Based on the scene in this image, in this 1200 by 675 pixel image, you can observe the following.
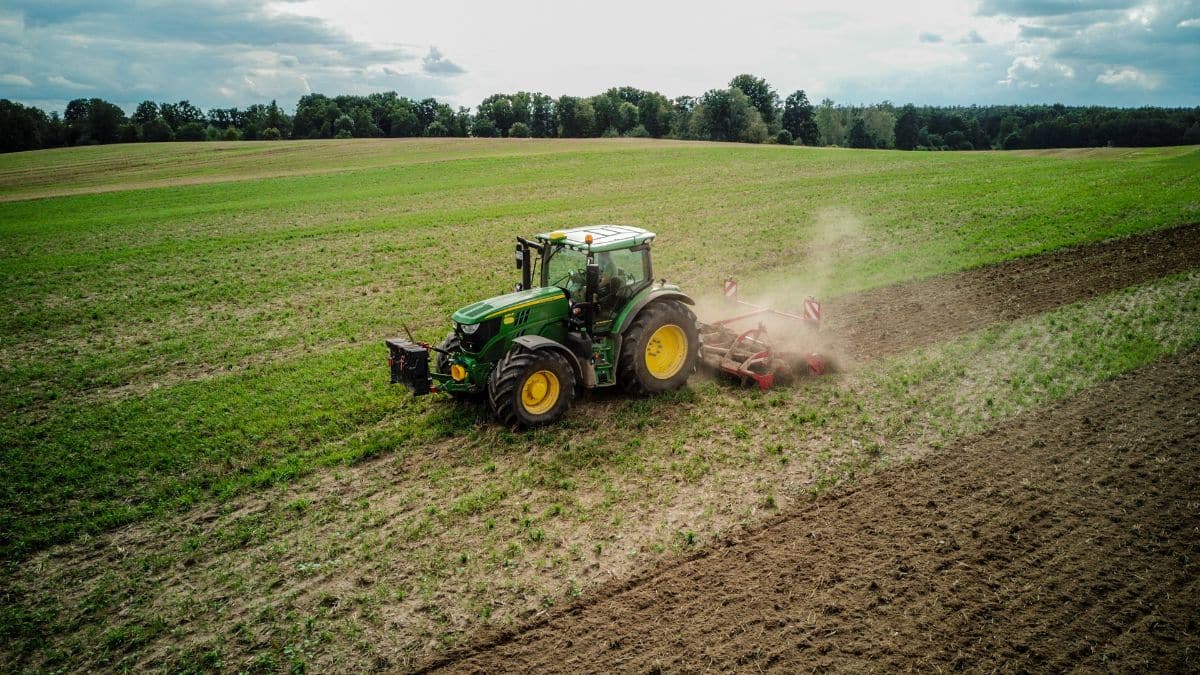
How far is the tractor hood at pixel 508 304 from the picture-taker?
9789 millimetres

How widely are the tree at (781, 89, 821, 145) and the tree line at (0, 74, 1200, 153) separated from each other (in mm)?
172

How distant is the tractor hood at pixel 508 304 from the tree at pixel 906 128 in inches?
4889

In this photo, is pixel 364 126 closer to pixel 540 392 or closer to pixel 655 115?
pixel 655 115

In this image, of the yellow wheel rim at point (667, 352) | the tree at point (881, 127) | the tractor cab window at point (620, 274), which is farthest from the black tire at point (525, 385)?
the tree at point (881, 127)

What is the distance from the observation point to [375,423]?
10.7 metres

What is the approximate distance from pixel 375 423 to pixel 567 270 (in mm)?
3762

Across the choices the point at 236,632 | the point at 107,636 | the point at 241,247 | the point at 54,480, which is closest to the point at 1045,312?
the point at 236,632

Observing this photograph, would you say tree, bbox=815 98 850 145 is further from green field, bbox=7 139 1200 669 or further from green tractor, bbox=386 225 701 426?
green tractor, bbox=386 225 701 426

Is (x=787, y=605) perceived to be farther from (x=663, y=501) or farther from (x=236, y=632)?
(x=236, y=632)

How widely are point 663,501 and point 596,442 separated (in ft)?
5.34

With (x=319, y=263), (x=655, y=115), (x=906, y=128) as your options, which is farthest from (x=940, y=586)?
(x=906, y=128)

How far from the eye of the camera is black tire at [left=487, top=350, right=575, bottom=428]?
30.9 ft

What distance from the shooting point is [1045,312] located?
14.2 m

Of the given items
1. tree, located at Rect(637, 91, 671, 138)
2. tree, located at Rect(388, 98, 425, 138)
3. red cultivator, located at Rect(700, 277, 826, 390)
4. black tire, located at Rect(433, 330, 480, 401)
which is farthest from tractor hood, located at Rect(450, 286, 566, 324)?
tree, located at Rect(637, 91, 671, 138)
